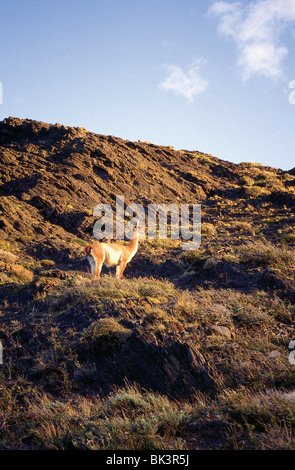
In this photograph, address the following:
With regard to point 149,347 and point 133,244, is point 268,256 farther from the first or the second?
point 149,347

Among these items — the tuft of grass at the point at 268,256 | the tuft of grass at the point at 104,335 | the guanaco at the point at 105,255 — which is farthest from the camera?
the tuft of grass at the point at 268,256

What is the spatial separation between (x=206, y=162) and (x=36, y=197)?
1073 inches

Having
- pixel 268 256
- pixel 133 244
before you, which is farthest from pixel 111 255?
pixel 268 256

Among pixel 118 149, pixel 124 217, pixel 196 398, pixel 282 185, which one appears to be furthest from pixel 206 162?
pixel 196 398

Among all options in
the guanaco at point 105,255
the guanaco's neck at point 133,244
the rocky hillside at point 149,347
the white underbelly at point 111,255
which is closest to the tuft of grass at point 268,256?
the rocky hillside at point 149,347

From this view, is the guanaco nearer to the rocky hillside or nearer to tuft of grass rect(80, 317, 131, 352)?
the rocky hillside

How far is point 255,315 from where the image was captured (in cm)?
809

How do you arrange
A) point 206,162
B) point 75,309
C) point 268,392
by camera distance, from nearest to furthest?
point 268,392
point 75,309
point 206,162

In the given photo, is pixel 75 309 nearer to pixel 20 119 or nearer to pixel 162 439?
pixel 162 439

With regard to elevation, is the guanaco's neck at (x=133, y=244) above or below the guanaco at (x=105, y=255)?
above

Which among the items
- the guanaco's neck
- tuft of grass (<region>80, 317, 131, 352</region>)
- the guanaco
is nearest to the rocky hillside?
tuft of grass (<region>80, 317, 131, 352</region>)

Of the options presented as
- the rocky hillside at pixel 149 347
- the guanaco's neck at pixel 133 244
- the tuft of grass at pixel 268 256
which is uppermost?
the guanaco's neck at pixel 133 244

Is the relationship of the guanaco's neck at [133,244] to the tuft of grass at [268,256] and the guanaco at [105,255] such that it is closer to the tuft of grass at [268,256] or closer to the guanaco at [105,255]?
the guanaco at [105,255]
